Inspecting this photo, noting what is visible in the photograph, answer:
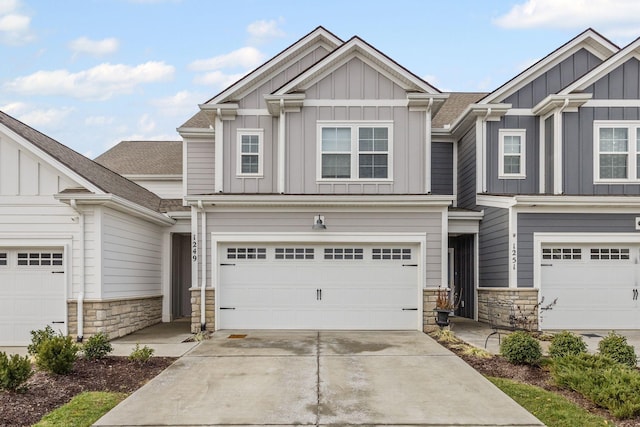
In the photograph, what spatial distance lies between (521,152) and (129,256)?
1072 centimetres

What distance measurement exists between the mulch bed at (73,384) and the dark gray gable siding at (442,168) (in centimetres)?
1041

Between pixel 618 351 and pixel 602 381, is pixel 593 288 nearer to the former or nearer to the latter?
pixel 618 351

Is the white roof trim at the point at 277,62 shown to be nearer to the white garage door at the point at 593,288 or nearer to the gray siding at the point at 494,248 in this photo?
the gray siding at the point at 494,248

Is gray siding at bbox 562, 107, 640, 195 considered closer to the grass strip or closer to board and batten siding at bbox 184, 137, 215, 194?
board and batten siding at bbox 184, 137, 215, 194

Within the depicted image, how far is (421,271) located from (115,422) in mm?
8403

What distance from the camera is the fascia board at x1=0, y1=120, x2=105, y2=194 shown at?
37.1 feet

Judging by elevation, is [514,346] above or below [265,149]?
below

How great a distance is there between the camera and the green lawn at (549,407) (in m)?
6.19

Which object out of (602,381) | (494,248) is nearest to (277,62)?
(494,248)

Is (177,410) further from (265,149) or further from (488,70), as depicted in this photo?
(488,70)

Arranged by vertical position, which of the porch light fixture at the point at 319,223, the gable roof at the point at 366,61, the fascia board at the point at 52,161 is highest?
the gable roof at the point at 366,61

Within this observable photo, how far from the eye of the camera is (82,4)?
1412 centimetres

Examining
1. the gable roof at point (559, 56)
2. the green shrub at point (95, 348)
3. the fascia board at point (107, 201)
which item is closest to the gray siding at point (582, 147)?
the gable roof at point (559, 56)

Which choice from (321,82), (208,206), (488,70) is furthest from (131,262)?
(488,70)
